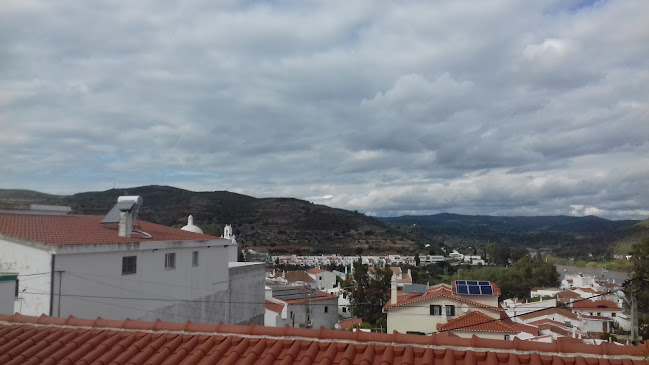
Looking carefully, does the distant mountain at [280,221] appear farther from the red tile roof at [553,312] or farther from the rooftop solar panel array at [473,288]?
the rooftop solar panel array at [473,288]

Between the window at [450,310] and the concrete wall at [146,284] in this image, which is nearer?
the concrete wall at [146,284]

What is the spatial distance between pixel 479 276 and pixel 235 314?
53305 millimetres

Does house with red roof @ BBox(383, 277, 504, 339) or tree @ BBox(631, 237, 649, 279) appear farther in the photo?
tree @ BBox(631, 237, 649, 279)

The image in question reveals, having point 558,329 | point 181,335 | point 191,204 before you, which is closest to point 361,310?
point 558,329

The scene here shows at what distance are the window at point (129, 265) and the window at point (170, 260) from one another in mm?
2058

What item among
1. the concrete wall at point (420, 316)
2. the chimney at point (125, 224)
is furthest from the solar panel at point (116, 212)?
the concrete wall at point (420, 316)

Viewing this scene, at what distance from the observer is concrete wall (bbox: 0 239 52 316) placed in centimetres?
1438

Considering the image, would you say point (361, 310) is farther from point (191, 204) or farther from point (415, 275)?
point (191, 204)

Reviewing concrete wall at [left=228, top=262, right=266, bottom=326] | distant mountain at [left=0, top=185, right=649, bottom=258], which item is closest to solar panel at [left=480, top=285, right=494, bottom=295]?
concrete wall at [left=228, top=262, right=266, bottom=326]

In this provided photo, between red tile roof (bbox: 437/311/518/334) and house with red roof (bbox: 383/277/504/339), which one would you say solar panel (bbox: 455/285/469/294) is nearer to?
house with red roof (bbox: 383/277/504/339)

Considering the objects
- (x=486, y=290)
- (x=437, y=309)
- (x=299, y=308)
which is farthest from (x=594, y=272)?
(x=437, y=309)

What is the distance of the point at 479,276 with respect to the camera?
235 feet

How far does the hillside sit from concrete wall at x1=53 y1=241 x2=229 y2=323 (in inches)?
2851

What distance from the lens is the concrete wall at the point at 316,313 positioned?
46.7 meters
